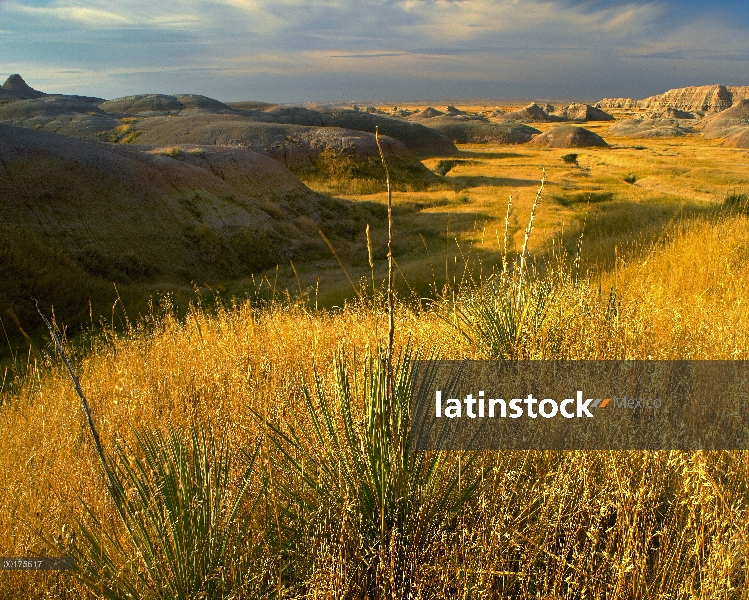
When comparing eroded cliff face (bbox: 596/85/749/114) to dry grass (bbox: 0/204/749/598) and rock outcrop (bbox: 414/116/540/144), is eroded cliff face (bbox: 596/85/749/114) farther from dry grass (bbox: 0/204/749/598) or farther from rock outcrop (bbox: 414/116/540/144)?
dry grass (bbox: 0/204/749/598)

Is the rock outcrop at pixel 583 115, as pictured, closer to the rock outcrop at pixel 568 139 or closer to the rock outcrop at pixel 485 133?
the rock outcrop at pixel 485 133

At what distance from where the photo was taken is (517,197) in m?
20.3

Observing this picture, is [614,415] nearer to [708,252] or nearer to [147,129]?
[708,252]

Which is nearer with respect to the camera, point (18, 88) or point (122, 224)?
point (122, 224)

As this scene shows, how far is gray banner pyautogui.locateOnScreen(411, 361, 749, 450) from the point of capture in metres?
3.17

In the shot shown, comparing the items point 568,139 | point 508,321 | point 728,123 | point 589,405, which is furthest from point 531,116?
point 589,405

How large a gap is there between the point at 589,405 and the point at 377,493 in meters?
1.80

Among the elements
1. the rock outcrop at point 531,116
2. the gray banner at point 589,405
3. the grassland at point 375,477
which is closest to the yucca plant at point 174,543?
the grassland at point 375,477

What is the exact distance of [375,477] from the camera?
7.73 feet

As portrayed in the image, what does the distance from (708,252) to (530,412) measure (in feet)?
19.8

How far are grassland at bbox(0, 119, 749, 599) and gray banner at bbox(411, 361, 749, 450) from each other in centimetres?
14

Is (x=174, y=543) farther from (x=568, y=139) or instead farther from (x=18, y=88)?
(x=18, y=88)

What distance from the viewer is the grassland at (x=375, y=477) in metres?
2.27

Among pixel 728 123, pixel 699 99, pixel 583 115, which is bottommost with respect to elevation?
pixel 728 123
